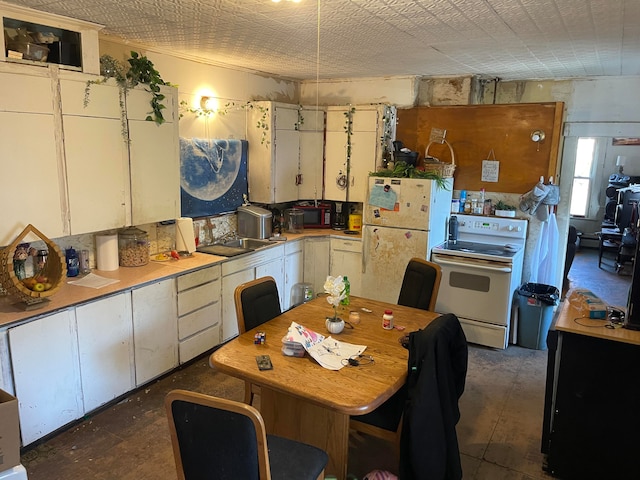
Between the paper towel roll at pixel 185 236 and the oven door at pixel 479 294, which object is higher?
the paper towel roll at pixel 185 236

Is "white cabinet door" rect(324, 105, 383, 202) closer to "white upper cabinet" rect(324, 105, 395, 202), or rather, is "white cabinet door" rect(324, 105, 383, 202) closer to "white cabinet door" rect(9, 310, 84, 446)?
"white upper cabinet" rect(324, 105, 395, 202)

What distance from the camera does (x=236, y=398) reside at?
349cm

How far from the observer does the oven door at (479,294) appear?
4.30 metres

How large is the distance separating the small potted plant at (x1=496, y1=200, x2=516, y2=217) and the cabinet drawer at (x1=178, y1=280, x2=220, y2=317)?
2.87 meters

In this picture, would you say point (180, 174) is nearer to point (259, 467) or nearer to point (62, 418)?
point (62, 418)

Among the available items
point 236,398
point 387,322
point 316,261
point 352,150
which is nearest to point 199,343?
point 236,398

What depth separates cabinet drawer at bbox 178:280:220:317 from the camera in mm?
3716

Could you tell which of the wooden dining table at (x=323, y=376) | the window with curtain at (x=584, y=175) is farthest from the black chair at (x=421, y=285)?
the window with curtain at (x=584, y=175)

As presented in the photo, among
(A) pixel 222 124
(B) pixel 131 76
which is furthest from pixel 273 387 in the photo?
(A) pixel 222 124

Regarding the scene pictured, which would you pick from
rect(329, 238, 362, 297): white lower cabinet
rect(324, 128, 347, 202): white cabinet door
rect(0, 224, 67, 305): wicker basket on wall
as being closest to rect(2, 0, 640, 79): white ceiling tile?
rect(324, 128, 347, 202): white cabinet door

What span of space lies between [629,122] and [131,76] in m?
4.65

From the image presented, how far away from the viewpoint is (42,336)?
9.08 feet

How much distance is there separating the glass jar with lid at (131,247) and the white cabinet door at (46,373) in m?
0.84

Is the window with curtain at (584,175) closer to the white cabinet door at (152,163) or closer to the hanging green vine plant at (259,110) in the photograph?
the hanging green vine plant at (259,110)
